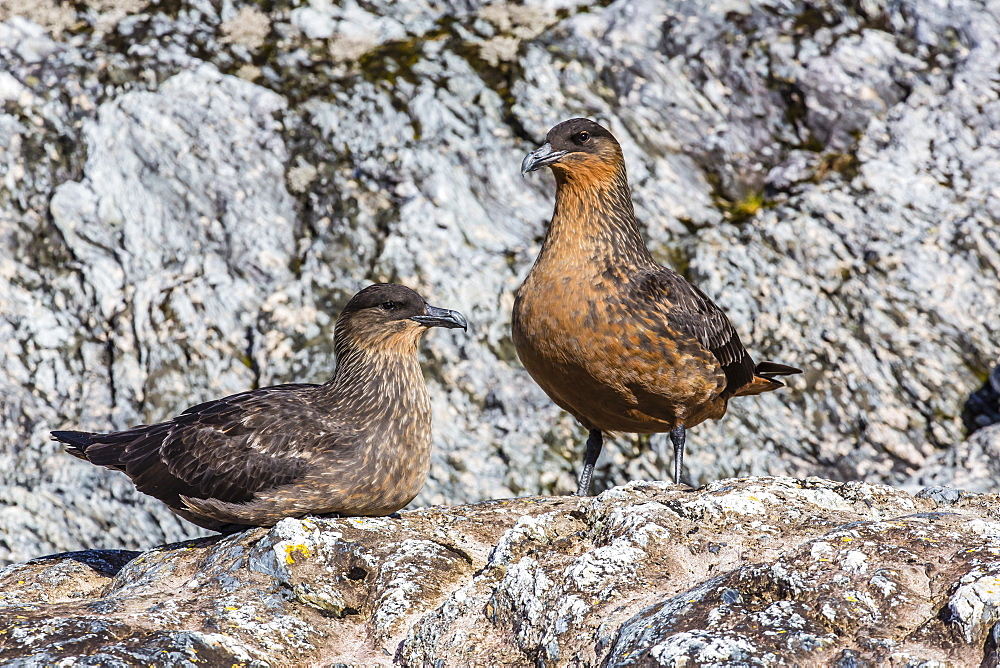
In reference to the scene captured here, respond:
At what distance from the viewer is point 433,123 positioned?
36.4 feet

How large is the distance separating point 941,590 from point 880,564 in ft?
0.88

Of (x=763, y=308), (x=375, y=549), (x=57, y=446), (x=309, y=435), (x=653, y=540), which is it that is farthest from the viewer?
(x=763, y=308)

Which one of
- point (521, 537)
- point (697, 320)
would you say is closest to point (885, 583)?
point (521, 537)

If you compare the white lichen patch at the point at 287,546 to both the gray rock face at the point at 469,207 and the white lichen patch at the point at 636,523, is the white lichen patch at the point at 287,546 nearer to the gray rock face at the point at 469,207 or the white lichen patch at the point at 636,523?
the white lichen patch at the point at 636,523

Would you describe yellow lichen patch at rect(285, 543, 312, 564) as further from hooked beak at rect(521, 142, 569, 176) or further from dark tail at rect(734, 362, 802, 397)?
dark tail at rect(734, 362, 802, 397)

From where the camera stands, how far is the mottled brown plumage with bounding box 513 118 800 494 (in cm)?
694

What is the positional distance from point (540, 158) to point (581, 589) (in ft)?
12.2

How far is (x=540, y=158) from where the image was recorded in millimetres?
7426

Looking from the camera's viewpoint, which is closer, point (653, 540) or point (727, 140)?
point (653, 540)

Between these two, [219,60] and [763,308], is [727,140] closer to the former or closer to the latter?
[763,308]

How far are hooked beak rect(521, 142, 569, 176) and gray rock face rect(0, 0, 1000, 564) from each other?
290cm

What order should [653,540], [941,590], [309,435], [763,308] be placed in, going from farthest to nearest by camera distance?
[763,308] → [309,435] → [653,540] → [941,590]

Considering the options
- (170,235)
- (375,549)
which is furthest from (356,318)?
(170,235)

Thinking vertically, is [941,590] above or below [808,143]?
below
